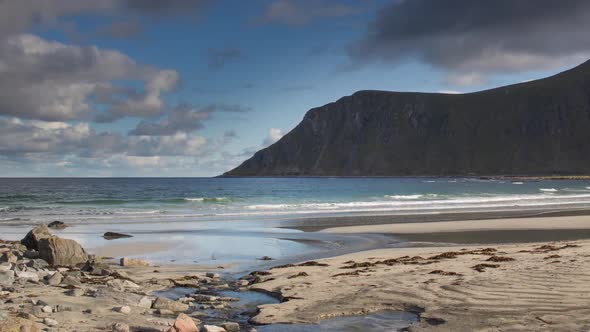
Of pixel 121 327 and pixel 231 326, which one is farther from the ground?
pixel 121 327

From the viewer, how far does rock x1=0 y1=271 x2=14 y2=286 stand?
9900mm

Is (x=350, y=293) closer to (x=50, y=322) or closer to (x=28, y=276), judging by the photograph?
(x=50, y=322)

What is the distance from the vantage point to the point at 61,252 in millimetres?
13758

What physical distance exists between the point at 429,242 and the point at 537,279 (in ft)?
29.0

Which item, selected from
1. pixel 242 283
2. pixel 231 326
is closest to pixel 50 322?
pixel 231 326

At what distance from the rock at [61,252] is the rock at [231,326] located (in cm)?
788

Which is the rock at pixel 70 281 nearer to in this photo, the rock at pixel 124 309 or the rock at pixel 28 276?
the rock at pixel 28 276

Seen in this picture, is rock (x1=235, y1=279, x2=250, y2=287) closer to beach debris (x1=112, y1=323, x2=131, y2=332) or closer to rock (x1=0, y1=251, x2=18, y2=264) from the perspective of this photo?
beach debris (x1=112, y1=323, x2=131, y2=332)

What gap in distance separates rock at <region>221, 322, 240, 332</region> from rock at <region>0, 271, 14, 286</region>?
505cm

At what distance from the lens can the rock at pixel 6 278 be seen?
9.90 m

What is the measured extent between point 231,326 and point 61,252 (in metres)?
8.28

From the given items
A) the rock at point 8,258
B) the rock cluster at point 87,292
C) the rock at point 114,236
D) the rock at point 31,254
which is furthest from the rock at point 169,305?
the rock at point 114,236

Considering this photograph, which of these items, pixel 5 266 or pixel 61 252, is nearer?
pixel 5 266

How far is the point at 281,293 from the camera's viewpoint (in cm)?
962
